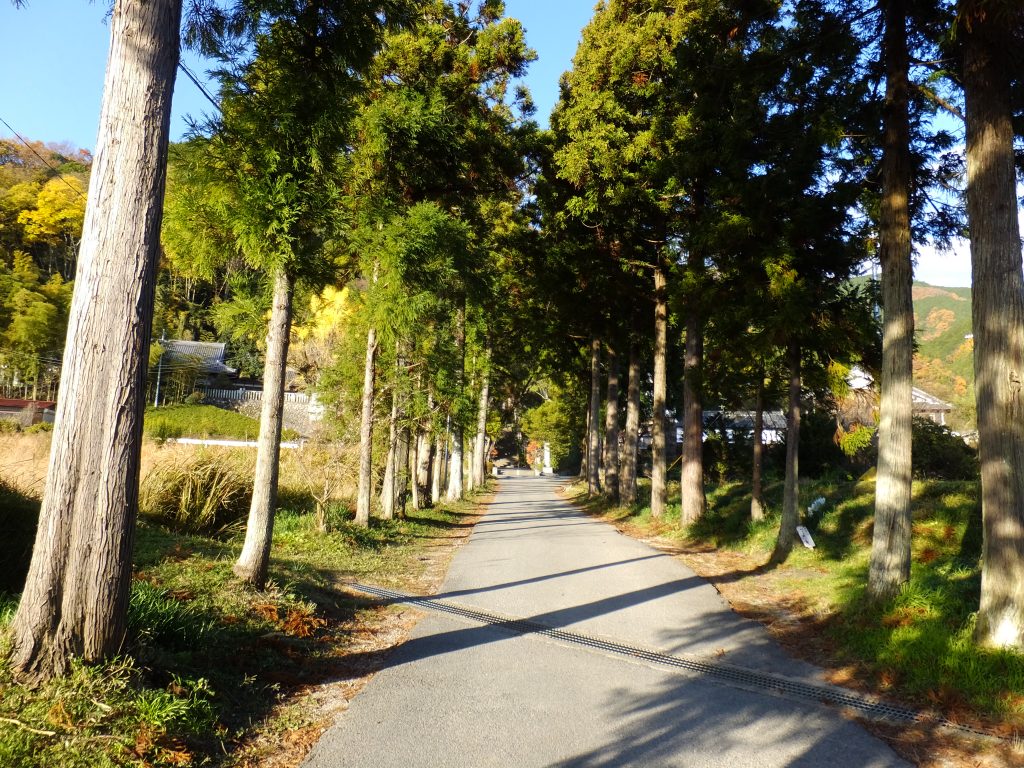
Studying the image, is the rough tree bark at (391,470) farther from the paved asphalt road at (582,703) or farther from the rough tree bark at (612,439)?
the rough tree bark at (612,439)

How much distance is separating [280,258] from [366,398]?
7.47m

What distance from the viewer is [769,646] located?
695 cm

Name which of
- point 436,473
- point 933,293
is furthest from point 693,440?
point 933,293

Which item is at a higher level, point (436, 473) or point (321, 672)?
point (436, 473)

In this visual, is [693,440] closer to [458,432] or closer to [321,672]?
[458,432]

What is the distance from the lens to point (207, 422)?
34656 millimetres

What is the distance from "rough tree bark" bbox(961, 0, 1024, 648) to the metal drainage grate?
1370 mm

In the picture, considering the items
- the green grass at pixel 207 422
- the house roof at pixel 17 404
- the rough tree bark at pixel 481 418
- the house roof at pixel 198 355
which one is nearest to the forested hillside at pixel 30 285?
the house roof at pixel 17 404

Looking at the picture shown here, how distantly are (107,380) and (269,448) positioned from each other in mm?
3215

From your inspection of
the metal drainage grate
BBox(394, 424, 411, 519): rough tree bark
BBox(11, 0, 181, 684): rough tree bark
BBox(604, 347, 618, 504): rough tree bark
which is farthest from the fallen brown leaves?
BBox(604, 347, 618, 504): rough tree bark

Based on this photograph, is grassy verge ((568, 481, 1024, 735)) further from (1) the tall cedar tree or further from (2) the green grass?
(2) the green grass

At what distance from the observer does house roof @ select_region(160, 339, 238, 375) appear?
43.8 meters

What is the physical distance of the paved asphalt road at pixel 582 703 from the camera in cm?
412

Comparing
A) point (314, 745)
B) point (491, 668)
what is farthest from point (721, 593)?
point (314, 745)
